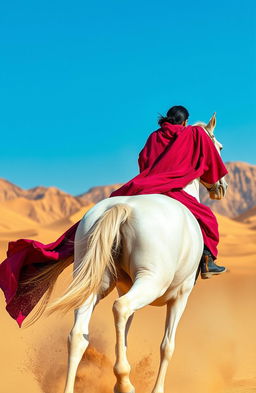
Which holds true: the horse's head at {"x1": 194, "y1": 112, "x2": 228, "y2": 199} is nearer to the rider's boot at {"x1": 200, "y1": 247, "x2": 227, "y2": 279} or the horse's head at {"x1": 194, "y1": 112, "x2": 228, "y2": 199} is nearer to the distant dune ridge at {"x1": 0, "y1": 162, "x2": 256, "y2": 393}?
the rider's boot at {"x1": 200, "y1": 247, "x2": 227, "y2": 279}

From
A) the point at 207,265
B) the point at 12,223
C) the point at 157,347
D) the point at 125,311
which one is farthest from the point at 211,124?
the point at 12,223

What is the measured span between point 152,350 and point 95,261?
6.81m

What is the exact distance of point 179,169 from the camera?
7453mm

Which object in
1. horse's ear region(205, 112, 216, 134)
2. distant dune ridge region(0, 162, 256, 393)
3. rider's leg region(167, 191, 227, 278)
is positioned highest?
horse's ear region(205, 112, 216, 134)

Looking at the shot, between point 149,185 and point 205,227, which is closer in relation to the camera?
point 149,185

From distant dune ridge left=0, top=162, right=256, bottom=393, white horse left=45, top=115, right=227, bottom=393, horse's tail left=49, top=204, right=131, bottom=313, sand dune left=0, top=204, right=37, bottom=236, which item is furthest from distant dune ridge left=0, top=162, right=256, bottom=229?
horse's tail left=49, top=204, right=131, bottom=313

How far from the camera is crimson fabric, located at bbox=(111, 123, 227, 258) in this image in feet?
23.7

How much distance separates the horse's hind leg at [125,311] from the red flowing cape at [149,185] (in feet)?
3.54

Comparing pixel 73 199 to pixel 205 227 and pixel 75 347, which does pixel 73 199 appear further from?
pixel 75 347

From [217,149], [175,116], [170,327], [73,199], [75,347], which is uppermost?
[73,199]

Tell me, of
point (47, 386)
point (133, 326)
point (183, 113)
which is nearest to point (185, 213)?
point (183, 113)

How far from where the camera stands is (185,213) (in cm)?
681

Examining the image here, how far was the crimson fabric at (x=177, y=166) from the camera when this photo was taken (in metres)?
7.23

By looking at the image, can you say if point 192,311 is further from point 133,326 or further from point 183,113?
point 183,113
